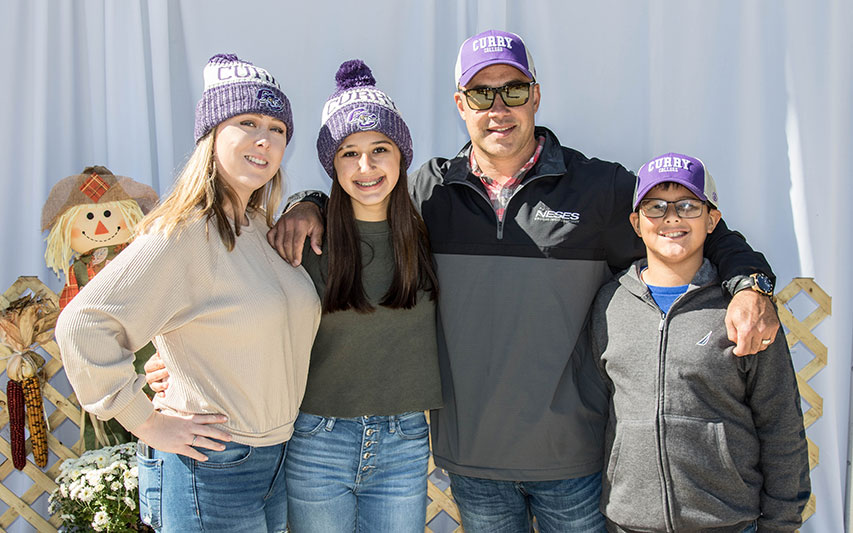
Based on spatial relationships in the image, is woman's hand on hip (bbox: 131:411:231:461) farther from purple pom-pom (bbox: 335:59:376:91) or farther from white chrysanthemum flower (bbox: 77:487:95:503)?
white chrysanthemum flower (bbox: 77:487:95:503)

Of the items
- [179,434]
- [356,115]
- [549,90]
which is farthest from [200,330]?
[549,90]

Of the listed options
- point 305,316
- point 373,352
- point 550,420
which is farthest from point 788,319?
point 305,316

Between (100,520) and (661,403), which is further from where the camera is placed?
(100,520)

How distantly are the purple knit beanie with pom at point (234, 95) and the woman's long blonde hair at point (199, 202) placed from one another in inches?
1.3

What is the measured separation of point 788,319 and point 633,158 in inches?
28.6

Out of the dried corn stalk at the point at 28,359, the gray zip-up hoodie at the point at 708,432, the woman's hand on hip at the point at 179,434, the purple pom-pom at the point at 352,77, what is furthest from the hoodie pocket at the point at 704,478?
the dried corn stalk at the point at 28,359

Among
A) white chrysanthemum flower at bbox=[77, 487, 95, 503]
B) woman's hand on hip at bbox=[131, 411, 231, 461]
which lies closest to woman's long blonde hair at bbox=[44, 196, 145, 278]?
white chrysanthemum flower at bbox=[77, 487, 95, 503]

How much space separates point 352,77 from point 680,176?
0.74 metres

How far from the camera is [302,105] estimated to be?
222 centimetres

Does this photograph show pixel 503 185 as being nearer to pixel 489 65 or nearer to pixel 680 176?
pixel 489 65

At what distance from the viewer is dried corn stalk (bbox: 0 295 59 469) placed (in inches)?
79.9

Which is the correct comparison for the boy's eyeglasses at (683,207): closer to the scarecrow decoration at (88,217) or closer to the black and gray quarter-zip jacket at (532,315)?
the black and gray quarter-zip jacket at (532,315)

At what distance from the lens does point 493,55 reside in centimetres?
144

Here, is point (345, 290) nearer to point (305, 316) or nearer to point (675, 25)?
point (305, 316)
